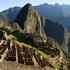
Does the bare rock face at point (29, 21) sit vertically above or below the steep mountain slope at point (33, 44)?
above

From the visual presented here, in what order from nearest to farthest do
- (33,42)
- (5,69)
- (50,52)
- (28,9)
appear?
(5,69) < (50,52) < (33,42) < (28,9)

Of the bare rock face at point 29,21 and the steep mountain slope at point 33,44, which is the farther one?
the bare rock face at point 29,21

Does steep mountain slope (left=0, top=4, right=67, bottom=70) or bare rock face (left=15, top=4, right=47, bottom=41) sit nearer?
steep mountain slope (left=0, top=4, right=67, bottom=70)

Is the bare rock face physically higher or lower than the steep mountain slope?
higher

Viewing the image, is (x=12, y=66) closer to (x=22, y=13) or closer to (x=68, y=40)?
(x=22, y=13)

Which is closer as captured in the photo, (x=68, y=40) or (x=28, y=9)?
(x=28, y=9)

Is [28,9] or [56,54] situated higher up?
[28,9]

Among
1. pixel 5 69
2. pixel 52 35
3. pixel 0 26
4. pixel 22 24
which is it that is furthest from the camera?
pixel 52 35

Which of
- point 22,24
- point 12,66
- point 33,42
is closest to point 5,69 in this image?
point 12,66

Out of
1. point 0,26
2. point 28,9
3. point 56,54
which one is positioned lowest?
point 56,54

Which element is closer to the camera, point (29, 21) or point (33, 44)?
point (33, 44)

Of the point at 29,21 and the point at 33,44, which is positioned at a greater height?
the point at 29,21
